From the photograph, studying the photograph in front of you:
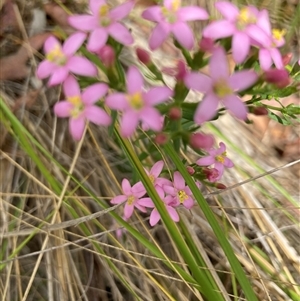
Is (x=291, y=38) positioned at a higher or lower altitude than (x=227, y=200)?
higher

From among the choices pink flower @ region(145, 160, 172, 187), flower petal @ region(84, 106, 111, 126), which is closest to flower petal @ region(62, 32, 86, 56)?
flower petal @ region(84, 106, 111, 126)

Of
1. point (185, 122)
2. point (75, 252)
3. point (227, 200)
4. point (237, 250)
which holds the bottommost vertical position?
point (237, 250)

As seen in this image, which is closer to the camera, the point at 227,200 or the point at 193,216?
the point at 193,216

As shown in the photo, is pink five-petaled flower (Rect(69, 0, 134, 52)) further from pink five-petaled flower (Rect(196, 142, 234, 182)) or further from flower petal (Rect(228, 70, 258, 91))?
pink five-petaled flower (Rect(196, 142, 234, 182))

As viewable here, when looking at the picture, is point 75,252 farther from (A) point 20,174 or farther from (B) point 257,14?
(B) point 257,14

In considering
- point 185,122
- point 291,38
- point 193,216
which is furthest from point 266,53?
point 291,38

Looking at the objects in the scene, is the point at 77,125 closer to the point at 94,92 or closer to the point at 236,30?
the point at 94,92
